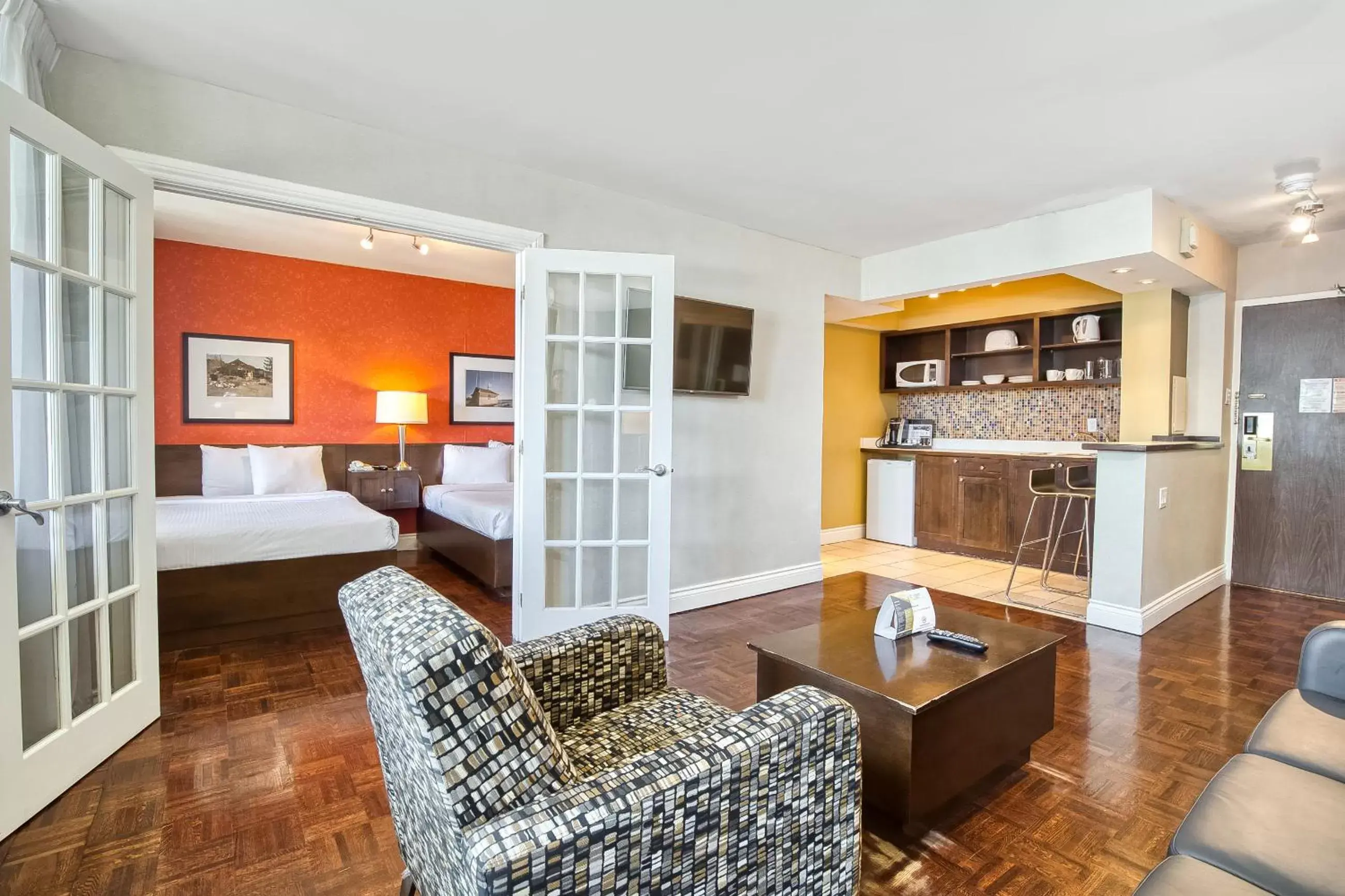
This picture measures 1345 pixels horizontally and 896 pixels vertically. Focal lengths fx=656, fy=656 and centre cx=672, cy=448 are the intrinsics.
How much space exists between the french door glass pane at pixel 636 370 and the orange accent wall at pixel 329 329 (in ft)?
11.4

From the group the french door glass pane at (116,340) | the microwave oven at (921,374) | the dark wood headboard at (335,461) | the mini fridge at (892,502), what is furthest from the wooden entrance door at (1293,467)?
the french door glass pane at (116,340)

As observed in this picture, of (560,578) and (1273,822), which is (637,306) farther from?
(1273,822)

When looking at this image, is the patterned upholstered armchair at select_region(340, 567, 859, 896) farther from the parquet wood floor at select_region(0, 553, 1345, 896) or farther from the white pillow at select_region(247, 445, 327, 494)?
the white pillow at select_region(247, 445, 327, 494)

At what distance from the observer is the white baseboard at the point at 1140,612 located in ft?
12.2

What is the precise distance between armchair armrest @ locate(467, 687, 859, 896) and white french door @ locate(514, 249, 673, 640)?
2.20m

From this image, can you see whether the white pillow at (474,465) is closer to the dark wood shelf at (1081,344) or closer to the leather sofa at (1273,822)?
the dark wood shelf at (1081,344)

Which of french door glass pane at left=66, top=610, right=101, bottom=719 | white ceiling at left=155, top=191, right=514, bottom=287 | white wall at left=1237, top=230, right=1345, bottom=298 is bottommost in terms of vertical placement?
french door glass pane at left=66, top=610, right=101, bottom=719

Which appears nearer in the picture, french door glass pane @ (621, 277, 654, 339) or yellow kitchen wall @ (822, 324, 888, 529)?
french door glass pane @ (621, 277, 654, 339)

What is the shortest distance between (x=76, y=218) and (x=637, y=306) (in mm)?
2200

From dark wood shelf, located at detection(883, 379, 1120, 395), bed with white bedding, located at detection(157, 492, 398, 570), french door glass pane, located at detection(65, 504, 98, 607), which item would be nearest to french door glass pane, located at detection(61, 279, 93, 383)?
french door glass pane, located at detection(65, 504, 98, 607)

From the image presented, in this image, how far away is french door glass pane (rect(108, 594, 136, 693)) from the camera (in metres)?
2.28

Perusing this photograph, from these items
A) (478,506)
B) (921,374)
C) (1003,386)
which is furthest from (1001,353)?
(478,506)

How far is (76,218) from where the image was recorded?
2.11m

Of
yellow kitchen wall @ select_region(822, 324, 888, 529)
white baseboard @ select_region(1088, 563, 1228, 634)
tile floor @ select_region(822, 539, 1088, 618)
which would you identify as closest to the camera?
white baseboard @ select_region(1088, 563, 1228, 634)
